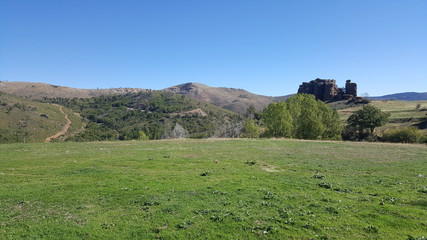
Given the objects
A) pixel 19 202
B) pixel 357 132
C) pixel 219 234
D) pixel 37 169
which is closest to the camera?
pixel 219 234

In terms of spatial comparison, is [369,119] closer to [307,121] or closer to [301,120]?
[307,121]

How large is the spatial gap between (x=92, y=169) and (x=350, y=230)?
21.5 m

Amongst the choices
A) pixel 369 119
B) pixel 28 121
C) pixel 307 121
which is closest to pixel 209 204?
pixel 307 121

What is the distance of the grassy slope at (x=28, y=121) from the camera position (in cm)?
11694

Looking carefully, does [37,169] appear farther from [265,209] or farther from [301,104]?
[301,104]

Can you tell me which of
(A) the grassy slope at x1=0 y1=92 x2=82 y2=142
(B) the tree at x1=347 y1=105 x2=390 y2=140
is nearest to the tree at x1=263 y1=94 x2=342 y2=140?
(B) the tree at x1=347 y1=105 x2=390 y2=140

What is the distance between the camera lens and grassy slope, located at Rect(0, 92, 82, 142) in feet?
384

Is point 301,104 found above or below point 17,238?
above

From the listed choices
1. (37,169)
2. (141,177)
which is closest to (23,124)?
(37,169)

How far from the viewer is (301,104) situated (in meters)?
76.9

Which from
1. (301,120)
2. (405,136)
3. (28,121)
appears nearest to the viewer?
(405,136)

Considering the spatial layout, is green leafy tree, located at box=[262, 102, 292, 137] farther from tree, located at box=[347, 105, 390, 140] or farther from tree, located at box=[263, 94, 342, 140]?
tree, located at box=[347, 105, 390, 140]

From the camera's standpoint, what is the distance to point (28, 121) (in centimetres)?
13150

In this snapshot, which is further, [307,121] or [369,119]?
[369,119]
